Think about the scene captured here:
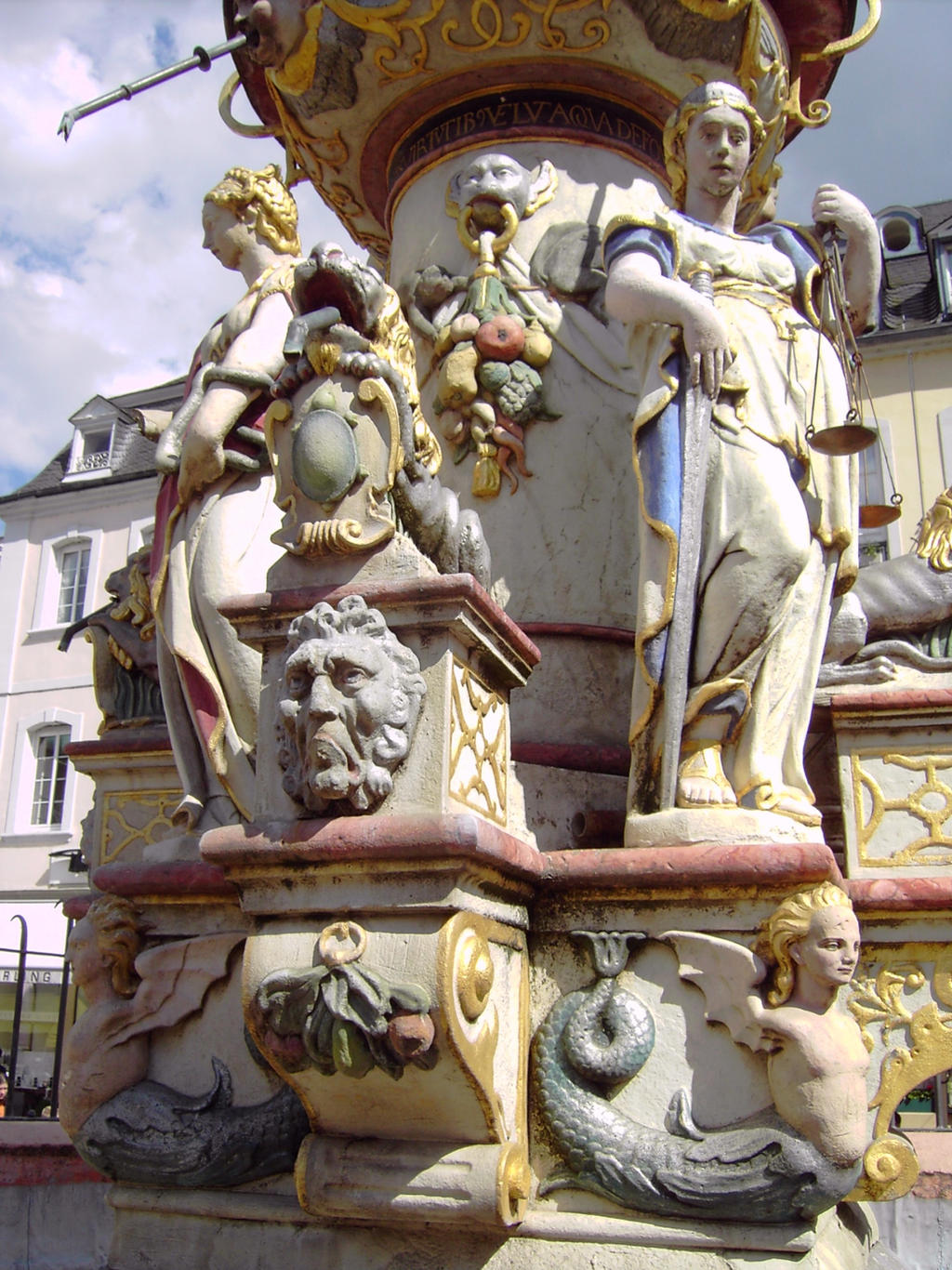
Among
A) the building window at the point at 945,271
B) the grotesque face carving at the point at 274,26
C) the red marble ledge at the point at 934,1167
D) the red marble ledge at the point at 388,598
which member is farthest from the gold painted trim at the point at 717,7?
the building window at the point at 945,271

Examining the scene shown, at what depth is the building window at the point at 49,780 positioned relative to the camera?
25547mm

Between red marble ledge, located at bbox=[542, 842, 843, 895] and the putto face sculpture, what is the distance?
0.63 m

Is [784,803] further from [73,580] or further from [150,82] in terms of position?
[73,580]

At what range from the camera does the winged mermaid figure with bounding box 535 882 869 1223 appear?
9.46 ft

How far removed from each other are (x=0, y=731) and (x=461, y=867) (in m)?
26.1

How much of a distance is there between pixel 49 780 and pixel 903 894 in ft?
80.7

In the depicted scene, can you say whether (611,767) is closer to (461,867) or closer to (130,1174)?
(461,867)

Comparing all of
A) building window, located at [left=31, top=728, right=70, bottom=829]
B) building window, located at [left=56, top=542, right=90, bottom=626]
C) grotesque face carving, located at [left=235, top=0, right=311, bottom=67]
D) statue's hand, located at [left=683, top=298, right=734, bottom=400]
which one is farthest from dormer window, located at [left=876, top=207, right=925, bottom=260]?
statue's hand, located at [left=683, top=298, right=734, bottom=400]

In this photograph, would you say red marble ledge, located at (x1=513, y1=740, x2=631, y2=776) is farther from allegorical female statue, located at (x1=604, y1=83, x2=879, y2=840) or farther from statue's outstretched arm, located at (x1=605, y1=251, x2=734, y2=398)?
statue's outstretched arm, located at (x1=605, y1=251, x2=734, y2=398)

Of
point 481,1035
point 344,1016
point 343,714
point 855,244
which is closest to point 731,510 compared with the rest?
point 855,244

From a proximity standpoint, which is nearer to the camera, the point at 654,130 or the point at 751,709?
the point at 751,709

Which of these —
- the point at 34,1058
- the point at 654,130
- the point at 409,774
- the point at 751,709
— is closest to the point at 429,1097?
the point at 409,774

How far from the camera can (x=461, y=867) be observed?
2.76 meters

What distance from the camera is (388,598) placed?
2.99 m
